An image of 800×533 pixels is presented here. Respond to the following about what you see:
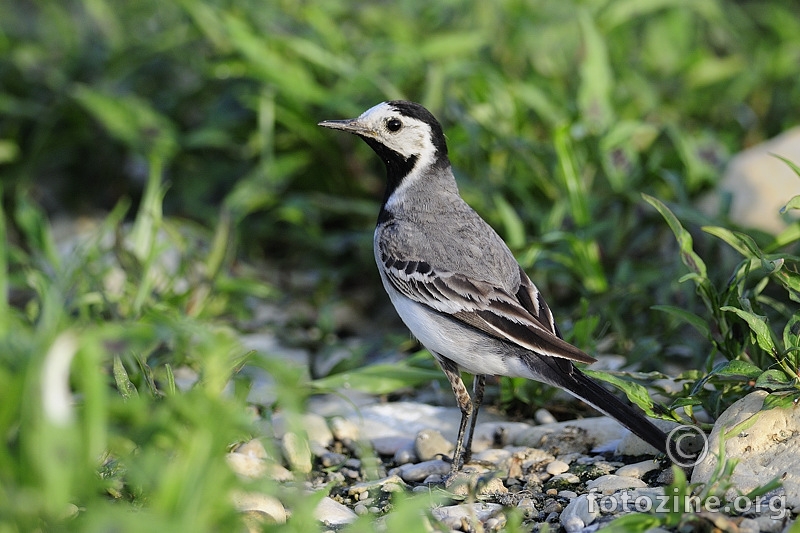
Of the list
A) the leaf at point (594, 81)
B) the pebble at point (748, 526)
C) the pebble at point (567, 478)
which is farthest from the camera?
the leaf at point (594, 81)

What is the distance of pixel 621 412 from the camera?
139 inches

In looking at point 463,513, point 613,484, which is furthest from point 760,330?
point 463,513

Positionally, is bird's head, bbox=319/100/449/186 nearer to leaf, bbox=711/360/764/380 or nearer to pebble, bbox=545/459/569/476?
pebble, bbox=545/459/569/476

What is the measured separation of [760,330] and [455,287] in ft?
4.22

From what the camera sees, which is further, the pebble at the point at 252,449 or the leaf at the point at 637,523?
the pebble at the point at 252,449

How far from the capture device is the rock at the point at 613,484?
3.53 metres

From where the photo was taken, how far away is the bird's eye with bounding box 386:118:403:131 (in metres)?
4.74

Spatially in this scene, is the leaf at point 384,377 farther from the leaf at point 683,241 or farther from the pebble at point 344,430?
the leaf at point 683,241

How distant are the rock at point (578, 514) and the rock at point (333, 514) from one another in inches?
31.1

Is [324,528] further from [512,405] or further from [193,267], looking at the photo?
[193,267]

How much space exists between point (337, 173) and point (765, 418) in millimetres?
3764

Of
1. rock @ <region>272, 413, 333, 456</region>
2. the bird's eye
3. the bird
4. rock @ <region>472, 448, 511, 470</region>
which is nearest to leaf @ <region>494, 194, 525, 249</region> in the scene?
the bird

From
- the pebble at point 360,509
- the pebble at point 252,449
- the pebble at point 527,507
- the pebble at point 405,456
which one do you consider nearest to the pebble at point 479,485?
the pebble at point 527,507

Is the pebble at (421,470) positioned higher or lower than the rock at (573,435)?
lower
